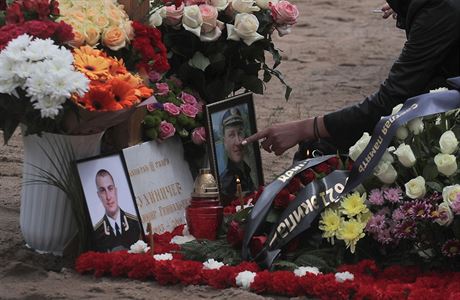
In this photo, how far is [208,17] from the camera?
17.0 feet

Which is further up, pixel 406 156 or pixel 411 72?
pixel 411 72

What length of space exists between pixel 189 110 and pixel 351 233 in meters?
1.17

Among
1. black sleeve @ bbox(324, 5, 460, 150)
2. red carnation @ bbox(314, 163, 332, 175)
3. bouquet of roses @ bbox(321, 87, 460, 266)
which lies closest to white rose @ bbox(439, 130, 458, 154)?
bouquet of roses @ bbox(321, 87, 460, 266)

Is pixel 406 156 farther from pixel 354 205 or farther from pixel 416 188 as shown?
pixel 354 205

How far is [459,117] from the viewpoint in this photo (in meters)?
4.44

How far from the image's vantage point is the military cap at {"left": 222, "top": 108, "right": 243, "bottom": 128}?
514 centimetres

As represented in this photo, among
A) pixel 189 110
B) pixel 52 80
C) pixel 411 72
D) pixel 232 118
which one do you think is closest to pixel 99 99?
pixel 52 80

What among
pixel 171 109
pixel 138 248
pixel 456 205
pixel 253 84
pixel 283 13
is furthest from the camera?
pixel 253 84

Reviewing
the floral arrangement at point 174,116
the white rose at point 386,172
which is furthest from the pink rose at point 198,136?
the white rose at point 386,172

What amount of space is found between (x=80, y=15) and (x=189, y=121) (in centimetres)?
77

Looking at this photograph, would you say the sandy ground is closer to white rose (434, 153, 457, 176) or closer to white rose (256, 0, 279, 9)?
white rose (434, 153, 457, 176)

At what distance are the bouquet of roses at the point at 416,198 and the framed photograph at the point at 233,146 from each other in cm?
81

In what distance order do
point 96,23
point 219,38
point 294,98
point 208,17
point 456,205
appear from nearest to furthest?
point 456,205 < point 96,23 < point 208,17 < point 219,38 < point 294,98

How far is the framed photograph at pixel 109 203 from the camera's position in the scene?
438 cm
